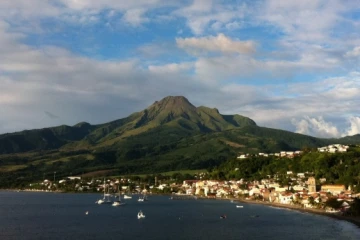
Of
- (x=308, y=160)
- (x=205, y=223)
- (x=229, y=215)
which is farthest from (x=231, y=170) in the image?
(x=205, y=223)

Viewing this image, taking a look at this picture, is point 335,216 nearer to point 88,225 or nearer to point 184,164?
point 88,225

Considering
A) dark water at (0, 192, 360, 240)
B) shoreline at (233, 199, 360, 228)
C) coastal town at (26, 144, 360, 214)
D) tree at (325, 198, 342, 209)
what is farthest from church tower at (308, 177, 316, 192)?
dark water at (0, 192, 360, 240)

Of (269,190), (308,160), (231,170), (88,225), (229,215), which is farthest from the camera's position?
(231,170)

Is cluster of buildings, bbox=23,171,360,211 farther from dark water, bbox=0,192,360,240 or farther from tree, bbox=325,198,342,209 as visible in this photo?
dark water, bbox=0,192,360,240

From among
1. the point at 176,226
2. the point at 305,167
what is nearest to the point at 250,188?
the point at 305,167

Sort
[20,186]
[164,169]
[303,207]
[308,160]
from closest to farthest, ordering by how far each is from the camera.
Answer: [303,207]
[308,160]
[20,186]
[164,169]

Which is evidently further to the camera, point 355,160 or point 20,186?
point 20,186

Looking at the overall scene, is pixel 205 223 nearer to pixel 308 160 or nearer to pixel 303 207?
pixel 303 207

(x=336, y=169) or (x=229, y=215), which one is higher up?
(x=336, y=169)

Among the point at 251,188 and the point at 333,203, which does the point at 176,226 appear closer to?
the point at 333,203
